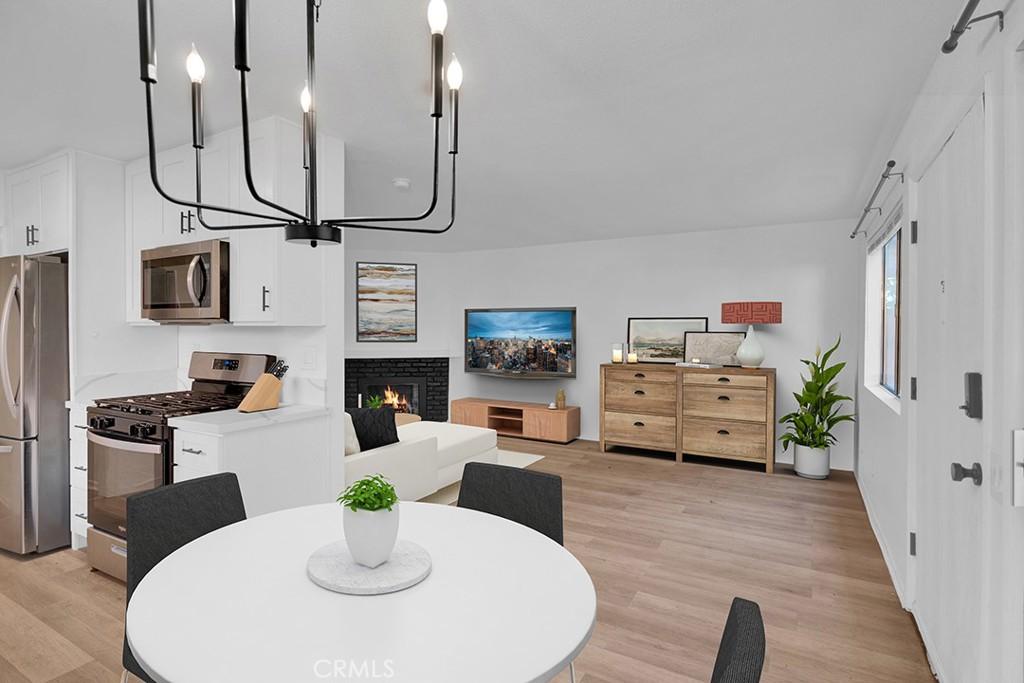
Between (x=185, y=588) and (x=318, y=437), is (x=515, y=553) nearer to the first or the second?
(x=185, y=588)

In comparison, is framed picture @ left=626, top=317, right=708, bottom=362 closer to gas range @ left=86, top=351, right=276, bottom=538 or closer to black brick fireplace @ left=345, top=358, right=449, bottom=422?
black brick fireplace @ left=345, top=358, right=449, bottom=422

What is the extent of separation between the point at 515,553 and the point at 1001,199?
5.07ft

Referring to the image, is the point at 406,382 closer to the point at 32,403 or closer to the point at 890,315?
the point at 32,403

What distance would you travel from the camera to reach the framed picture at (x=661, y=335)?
5.77 m

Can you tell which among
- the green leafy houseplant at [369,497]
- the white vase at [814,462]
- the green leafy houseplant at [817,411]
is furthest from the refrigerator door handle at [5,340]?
the white vase at [814,462]

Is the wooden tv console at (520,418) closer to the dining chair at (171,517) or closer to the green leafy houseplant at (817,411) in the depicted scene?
the green leafy houseplant at (817,411)

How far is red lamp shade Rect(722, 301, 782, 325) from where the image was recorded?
5.01 m

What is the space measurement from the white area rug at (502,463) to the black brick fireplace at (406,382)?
1670 millimetres

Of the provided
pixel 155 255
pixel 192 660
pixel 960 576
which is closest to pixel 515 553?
pixel 192 660

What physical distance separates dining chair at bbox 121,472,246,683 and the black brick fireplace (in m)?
5.08

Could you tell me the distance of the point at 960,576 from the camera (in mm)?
1779

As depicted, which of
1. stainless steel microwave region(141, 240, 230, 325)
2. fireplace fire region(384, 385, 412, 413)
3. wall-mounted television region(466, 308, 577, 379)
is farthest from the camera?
fireplace fire region(384, 385, 412, 413)

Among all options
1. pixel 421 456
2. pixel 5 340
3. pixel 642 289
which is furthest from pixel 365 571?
pixel 642 289

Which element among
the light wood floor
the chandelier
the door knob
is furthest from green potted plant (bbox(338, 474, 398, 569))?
the door knob
